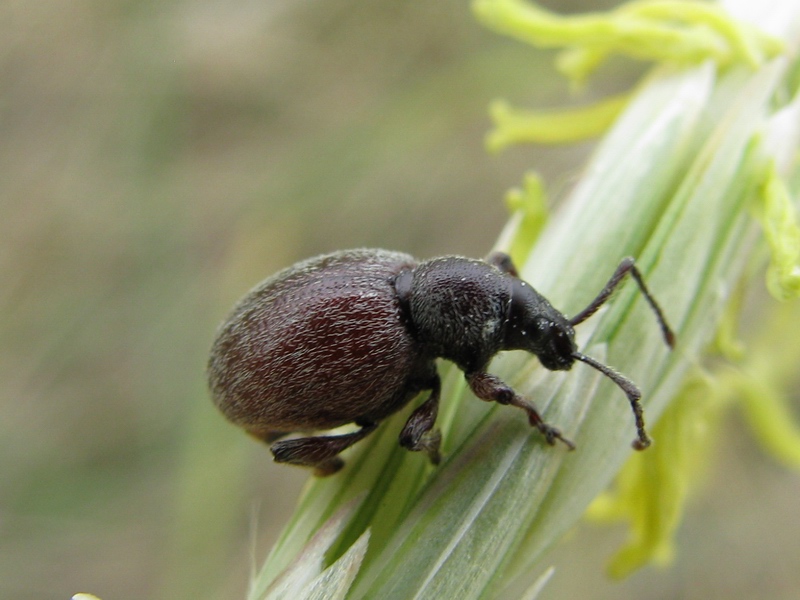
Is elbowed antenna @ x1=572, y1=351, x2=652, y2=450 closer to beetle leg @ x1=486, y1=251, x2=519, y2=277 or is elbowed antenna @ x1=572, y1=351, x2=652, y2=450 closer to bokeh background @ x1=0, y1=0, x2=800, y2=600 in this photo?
beetle leg @ x1=486, y1=251, x2=519, y2=277

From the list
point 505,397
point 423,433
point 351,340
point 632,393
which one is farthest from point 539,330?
point 351,340

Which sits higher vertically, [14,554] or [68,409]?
[68,409]

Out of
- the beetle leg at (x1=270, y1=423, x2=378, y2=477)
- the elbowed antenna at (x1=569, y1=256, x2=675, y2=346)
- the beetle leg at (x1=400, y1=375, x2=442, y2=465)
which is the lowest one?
the beetle leg at (x1=270, y1=423, x2=378, y2=477)

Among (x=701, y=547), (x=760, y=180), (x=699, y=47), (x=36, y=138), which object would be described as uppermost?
(x=36, y=138)

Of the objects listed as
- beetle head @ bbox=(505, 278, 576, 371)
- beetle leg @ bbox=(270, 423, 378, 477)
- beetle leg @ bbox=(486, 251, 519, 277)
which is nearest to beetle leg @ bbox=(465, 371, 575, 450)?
beetle head @ bbox=(505, 278, 576, 371)

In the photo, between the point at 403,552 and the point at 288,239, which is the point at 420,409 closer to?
the point at 403,552

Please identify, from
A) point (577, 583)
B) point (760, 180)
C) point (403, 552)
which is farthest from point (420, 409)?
point (577, 583)
